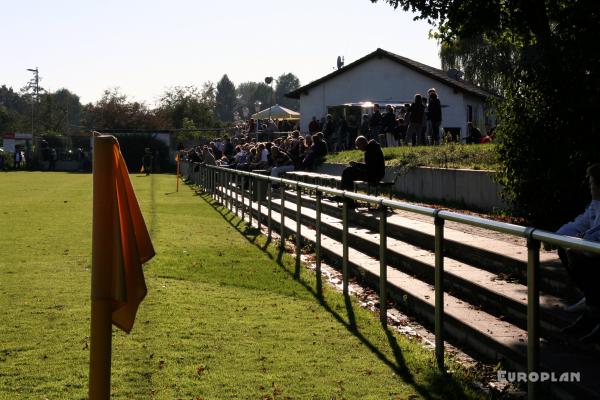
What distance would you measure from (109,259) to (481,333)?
3.31m

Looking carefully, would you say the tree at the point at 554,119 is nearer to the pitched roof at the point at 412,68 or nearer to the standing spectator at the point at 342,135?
the standing spectator at the point at 342,135

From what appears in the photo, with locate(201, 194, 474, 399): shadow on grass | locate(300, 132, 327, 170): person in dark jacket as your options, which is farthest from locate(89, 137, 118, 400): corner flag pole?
locate(300, 132, 327, 170): person in dark jacket

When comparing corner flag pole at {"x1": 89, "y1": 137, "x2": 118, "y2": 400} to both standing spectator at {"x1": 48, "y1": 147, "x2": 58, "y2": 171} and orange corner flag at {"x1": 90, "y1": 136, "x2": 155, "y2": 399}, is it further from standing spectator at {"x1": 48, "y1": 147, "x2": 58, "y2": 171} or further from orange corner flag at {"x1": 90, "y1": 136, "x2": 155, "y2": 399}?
standing spectator at {"x1": 48, "y1": 147, "x2": 58, "y2": 171}

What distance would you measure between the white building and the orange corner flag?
151 ft

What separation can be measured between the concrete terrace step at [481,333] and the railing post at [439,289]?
5cm

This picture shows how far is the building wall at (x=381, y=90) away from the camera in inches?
2034

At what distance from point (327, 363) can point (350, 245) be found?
3480 millimetres

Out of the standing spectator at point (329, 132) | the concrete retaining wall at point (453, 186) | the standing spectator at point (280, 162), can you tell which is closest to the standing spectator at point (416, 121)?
the standing spectator at point (280, 162)

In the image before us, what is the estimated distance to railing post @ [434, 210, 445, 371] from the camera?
23.6ft

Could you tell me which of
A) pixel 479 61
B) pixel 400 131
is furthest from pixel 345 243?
pixel 479 61

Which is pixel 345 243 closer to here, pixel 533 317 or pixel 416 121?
pixel 533 317

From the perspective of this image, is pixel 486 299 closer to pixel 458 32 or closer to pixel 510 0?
pixel 510 0

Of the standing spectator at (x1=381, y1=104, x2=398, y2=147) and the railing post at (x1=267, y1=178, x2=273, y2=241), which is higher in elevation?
the standing spectator at (x1=381, y1=104, x2=398, y2=147)

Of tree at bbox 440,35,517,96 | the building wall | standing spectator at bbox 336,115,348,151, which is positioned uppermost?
tree at bbox 440,35,517,96
